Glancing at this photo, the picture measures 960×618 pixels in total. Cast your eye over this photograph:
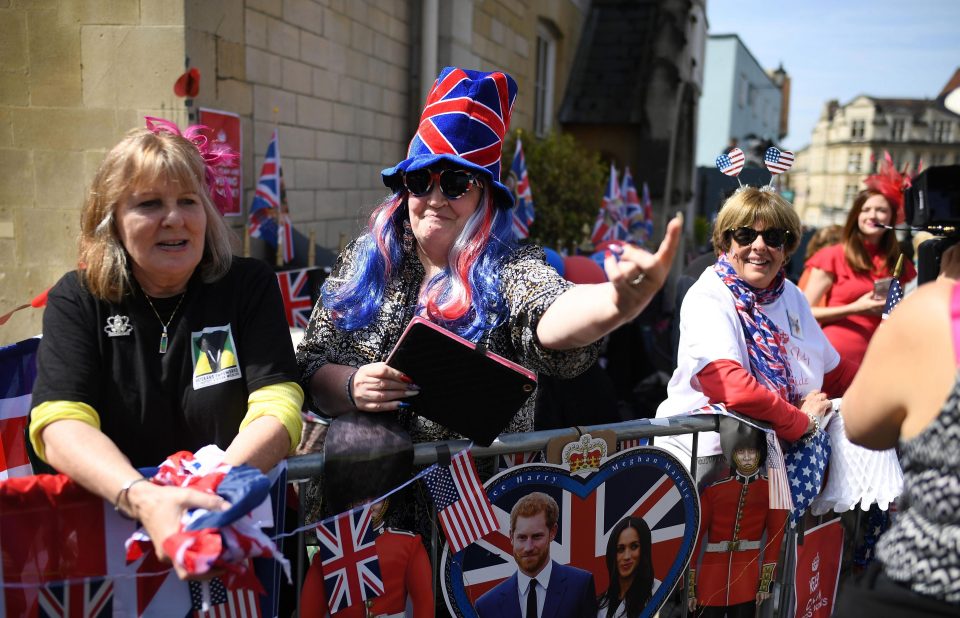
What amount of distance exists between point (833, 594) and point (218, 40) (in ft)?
16.5

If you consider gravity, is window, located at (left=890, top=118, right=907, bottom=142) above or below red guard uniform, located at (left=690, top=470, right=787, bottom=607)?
above

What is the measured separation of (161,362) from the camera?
177cm

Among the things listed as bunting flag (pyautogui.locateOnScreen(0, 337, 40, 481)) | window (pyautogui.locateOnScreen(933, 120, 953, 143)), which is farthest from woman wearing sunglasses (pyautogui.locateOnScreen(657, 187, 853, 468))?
window (pyautogui.locateOnScreen(933, 120, 953, 143))

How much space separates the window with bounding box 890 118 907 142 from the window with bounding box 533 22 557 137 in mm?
64070

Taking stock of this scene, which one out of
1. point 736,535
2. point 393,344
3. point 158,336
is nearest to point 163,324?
point 158,336

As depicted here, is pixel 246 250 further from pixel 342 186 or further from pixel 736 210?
pixel 736 210

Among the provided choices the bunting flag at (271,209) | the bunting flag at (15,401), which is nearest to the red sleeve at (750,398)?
the bunting flag at (15,401)

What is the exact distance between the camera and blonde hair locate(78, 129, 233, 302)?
1739 millimetres

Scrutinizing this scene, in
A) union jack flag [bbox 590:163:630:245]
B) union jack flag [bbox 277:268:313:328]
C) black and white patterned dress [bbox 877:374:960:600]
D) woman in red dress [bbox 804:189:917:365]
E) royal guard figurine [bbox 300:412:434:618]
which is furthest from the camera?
union jack flag [bbox 590:163:630:245]

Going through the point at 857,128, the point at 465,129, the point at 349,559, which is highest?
the point at 857,128

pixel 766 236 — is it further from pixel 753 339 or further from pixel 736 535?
pixel 736 535

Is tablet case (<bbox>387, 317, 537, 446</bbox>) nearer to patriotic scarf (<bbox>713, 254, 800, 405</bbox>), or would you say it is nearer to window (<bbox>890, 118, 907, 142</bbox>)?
patriotic scarf (<bbox>713, 254, 800, 405</bbox>)

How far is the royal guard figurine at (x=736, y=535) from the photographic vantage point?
2.36 meters

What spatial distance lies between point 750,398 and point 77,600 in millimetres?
1951
